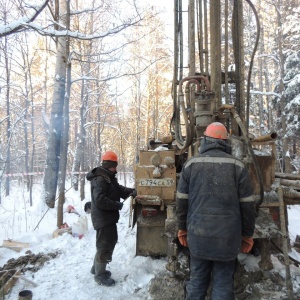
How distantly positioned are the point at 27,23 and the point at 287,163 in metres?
12.6

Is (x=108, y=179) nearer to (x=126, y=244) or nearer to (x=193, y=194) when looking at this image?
(x=193, y=194)

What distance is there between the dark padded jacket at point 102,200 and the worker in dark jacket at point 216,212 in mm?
1410

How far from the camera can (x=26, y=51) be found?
1262 centimetres

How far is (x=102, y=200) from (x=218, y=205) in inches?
70.8

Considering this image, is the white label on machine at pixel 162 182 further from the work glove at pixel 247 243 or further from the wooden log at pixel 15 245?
the wooden log at pixel 15 245

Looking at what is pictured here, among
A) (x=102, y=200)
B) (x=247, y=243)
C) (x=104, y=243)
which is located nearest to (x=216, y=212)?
(x=247, y=243)

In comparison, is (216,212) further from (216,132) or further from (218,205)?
(216,132)

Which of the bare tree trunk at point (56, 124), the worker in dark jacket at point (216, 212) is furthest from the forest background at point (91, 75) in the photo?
the worker in dark jacket at point (216, 212)

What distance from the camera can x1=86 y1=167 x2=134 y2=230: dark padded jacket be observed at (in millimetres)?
3998

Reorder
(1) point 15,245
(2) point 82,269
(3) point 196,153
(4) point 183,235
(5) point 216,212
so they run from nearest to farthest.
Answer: (5) point 216,212, (4) point 183,235, (3) point 196,153, (2) point 82,269, (1) point 15,245

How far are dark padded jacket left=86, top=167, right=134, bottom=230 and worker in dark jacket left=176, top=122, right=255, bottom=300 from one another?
141 centimetres

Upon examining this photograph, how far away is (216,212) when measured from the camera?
2654 millimetres

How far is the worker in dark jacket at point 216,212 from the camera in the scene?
8.68 feet

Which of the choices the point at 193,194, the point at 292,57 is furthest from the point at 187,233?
the point at 292,57
